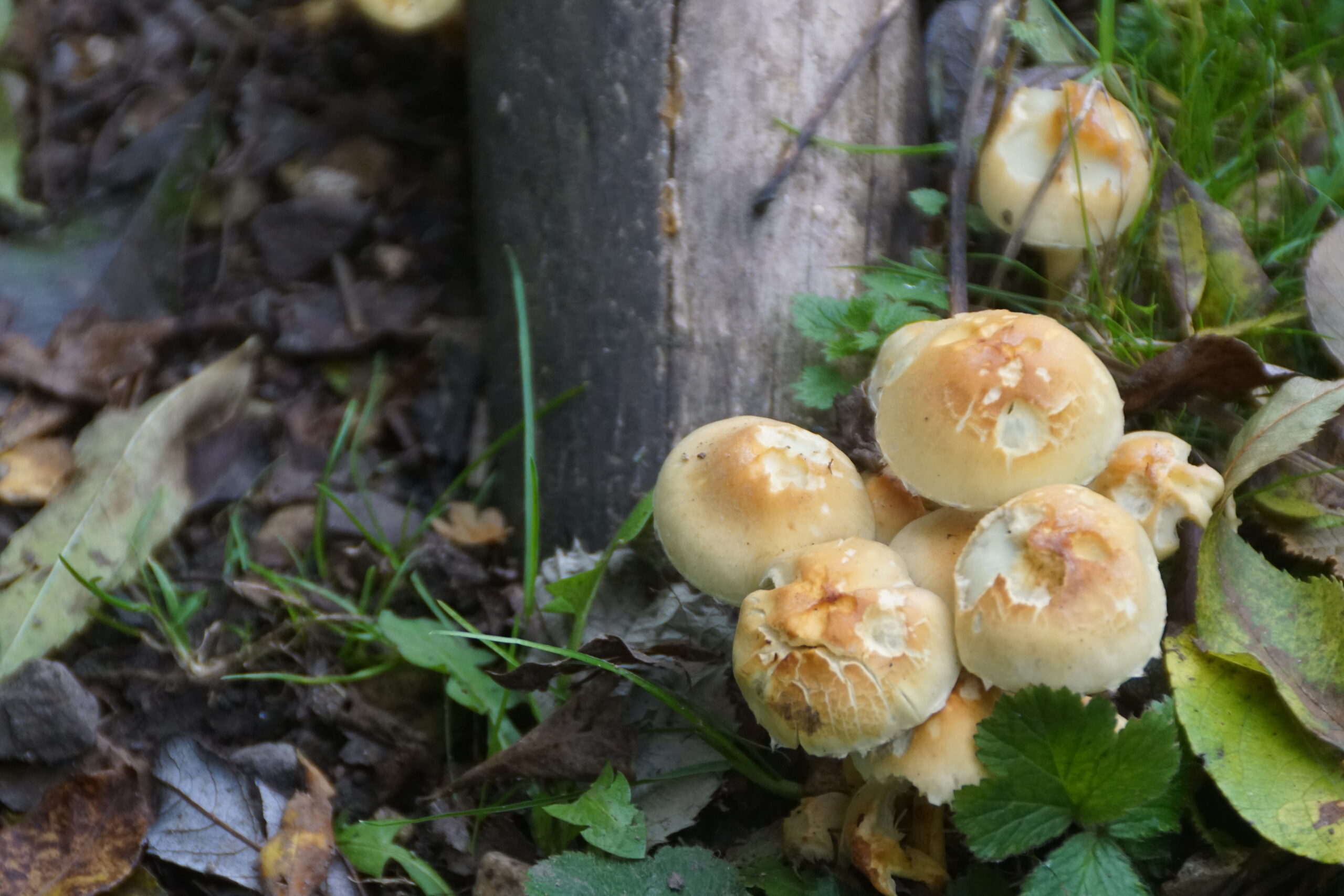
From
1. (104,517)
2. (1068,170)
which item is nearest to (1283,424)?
(1068,170)

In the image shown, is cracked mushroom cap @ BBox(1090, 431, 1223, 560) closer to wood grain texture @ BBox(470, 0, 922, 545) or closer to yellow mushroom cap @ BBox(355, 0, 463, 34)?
wood grain texture @ BBox(470, 0, 922, 545)

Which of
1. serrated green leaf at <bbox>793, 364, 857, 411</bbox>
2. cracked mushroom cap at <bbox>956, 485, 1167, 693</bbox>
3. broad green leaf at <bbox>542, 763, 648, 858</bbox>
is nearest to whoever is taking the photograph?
cracked mushroom cap at <bbox>956, 485, 1167, 693</bbox>

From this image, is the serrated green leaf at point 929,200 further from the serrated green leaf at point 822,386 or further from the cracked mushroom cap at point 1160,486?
the cracked mushroom cap at point 1160,486

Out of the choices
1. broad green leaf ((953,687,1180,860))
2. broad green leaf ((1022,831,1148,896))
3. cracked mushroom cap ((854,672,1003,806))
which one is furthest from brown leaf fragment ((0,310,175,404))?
broad green leaf ((1022,831,1148,896))

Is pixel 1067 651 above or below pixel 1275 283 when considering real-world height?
below

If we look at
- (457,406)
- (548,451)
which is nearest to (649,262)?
(548,451)

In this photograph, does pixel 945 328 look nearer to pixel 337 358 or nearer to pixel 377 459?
pixel 377 459

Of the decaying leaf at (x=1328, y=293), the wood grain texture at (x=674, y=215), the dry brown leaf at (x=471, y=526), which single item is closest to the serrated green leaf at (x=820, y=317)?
the wood grain texture at (x=674, y=215)

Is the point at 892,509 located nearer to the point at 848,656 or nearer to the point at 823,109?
the point at 848,656
